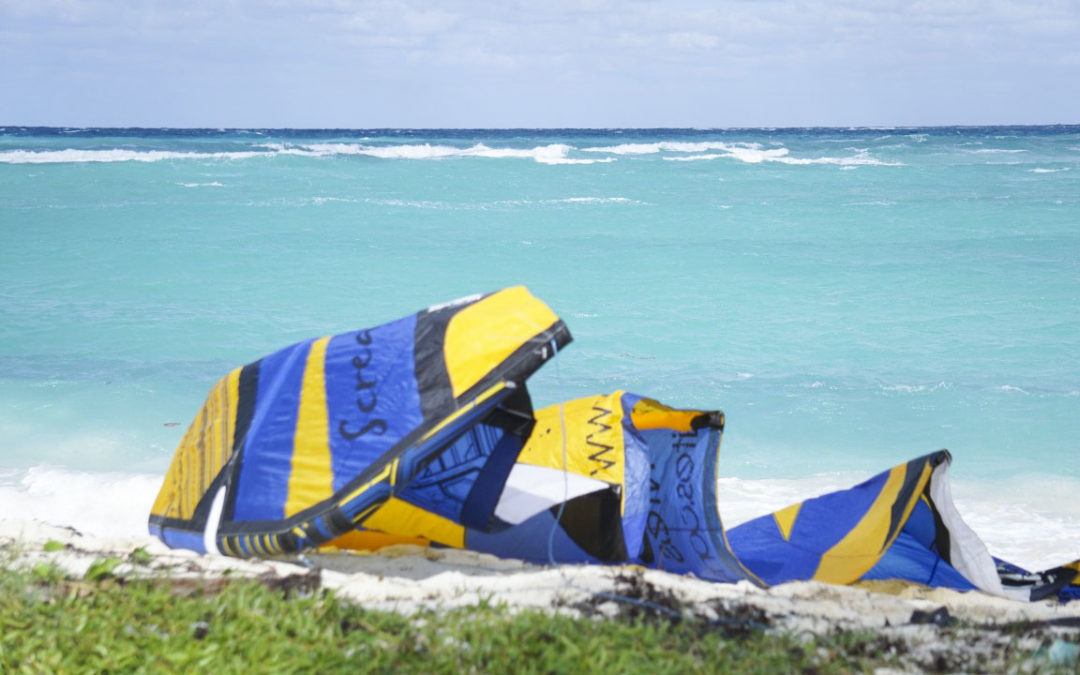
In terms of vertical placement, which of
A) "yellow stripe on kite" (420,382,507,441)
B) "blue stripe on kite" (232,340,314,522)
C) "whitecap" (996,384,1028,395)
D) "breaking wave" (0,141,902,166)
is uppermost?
"breaking wave" (0,141,902,166)

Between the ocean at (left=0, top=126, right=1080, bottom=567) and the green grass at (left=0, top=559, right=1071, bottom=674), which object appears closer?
the green grass at (left=0, top=559, right=1071, bottom=674)

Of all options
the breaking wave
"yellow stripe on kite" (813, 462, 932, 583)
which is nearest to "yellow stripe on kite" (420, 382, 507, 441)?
"yellow stripe on kite" (813, 462, 932, 583)

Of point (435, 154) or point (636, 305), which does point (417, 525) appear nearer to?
point (636, 305)

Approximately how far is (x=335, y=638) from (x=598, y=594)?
0.93 m

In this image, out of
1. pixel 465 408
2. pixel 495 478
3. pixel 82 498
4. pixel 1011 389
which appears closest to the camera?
pixel 465 408

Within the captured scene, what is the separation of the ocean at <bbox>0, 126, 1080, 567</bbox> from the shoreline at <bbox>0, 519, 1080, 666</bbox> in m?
1.64

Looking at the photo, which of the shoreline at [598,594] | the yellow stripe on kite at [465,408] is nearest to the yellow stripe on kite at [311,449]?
the shoreline at [598,594]

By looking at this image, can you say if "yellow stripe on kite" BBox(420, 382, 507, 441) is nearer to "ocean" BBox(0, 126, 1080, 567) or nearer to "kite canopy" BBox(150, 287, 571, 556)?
"kite canopy" BBox(150, 287, 571, 556)

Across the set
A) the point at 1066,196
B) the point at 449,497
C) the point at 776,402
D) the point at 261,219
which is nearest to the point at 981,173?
the point at 1066,196

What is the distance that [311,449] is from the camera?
383 cm

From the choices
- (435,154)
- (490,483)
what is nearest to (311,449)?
(490,483)

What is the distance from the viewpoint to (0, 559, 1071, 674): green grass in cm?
271

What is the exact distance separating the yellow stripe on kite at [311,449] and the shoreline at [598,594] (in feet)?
0.84

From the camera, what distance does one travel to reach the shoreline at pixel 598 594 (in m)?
3.16
